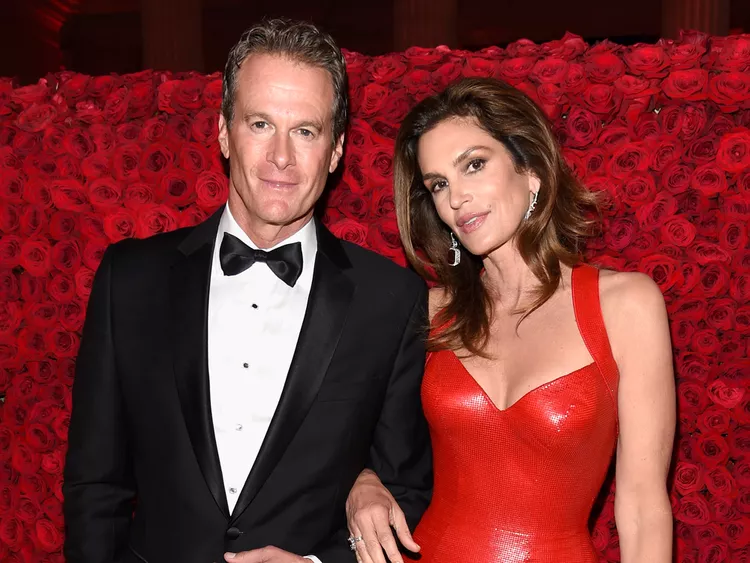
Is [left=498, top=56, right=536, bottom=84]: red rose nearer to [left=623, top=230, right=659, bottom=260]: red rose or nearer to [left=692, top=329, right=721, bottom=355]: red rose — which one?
[left=623, top=230, right=659, bottom=260]: red rose

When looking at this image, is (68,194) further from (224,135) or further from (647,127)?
(647,127)

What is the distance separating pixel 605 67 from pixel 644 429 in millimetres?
1505

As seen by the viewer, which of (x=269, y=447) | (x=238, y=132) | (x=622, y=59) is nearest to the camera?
(x=269, y=447)

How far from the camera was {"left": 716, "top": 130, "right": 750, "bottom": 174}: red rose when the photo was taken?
3.15 m

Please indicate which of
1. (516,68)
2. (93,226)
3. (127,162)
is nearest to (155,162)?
(127,162)

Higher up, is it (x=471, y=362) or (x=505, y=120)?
(x=505, y=120)

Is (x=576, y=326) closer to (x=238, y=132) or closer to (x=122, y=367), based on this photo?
(x=238, y=132)

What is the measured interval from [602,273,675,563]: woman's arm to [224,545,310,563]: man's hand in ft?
3.58

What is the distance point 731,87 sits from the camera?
3.12 m

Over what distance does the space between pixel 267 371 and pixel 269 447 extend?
0.25 m

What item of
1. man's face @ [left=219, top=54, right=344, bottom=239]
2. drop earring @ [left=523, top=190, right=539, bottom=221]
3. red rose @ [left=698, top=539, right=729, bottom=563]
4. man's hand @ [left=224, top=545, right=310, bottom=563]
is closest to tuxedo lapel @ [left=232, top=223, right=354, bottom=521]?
man's hand @ [left=224, top=545, right=310, bottom=563]

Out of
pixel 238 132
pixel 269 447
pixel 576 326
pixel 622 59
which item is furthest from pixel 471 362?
pixel 622 59

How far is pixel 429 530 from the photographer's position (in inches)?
114

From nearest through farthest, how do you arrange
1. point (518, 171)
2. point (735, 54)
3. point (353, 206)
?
point (518, 171) → point (735, 54) → point (353, 206)
